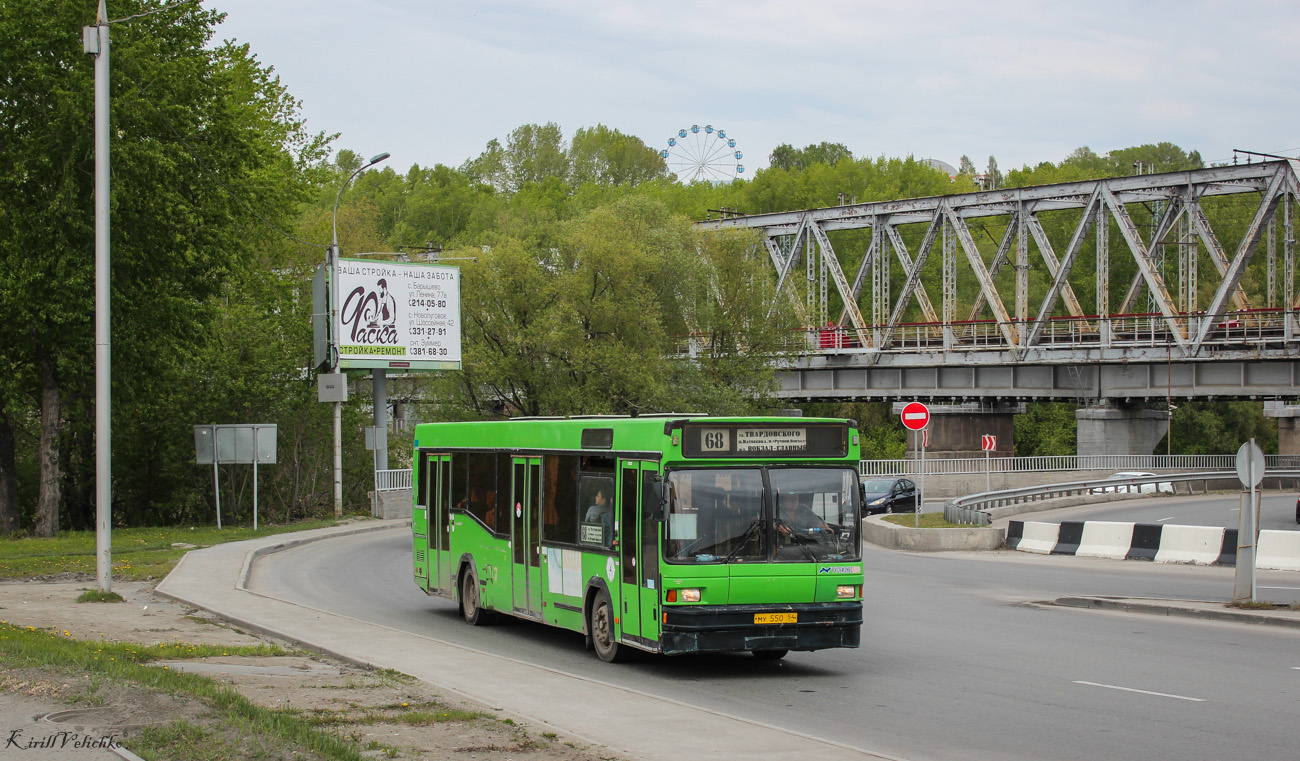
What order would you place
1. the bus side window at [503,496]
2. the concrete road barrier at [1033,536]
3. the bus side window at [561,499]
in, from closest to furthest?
the bus side window at [561,499], the bus side window at [503,496], the concrete road barrier at [1033,536]

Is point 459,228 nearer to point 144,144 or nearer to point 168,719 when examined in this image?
point 144,144

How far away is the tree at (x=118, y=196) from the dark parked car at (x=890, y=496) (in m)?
Result: 20.4

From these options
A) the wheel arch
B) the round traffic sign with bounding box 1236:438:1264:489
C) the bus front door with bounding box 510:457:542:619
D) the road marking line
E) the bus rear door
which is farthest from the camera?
the bus rear door

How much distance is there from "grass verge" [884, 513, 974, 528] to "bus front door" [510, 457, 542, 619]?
17.8m

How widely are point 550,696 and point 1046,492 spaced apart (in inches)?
1354

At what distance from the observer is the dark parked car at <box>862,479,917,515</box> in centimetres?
4128

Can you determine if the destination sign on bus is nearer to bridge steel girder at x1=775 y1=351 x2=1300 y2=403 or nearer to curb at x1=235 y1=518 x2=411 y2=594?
curb at x1=235 y1=518 x2=411 y2=594

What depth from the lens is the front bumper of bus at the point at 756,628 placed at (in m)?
12.6

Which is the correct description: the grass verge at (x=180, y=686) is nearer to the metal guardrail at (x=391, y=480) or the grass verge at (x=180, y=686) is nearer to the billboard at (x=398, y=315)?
the metal guardrail at (x=391, y=480)

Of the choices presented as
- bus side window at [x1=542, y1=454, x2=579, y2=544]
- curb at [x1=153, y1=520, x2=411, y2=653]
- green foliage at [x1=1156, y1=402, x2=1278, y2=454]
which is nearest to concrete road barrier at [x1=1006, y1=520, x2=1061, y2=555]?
curb at [x1=153, y1=520, x2=411, y2=653]

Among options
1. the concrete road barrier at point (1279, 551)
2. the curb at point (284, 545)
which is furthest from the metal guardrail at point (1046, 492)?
the curb at point (284, 545)

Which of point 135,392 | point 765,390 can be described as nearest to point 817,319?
point 765,390

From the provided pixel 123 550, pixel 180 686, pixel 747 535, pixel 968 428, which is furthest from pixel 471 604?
pixel 968 428

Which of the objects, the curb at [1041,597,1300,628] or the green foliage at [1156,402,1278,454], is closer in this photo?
the curb at [1041,597,1300,628]
